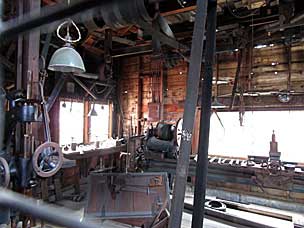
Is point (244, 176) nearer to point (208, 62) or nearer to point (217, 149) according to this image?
point (217, 149)

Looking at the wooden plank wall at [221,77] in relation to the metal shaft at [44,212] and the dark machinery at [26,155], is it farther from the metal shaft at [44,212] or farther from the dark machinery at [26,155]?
the metal shaft at [44,212]

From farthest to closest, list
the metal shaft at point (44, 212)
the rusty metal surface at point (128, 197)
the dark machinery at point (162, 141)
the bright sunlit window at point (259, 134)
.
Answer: the bright sunlit window at point (259, 134)
the dark machinery at point (162, 141)
the rusty metal surface at point (128, 197)
the metal shaft at point (44, 212)

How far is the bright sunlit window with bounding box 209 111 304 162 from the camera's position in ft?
19.5

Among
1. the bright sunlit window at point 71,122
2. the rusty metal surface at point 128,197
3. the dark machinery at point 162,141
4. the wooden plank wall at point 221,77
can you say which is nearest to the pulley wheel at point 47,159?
the rusty metal surface at point 128,197

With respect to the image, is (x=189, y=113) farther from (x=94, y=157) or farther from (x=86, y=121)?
(x=86, y=121)

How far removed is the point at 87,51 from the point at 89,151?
277cm

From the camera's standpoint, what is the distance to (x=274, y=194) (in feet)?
18.2

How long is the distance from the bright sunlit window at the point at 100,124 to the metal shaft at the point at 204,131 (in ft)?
22.2

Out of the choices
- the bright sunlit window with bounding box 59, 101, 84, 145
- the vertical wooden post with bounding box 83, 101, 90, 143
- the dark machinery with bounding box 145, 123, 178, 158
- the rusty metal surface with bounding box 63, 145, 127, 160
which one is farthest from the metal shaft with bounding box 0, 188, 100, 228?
the vertical wooden post with bounding box 83, 101, 90, 143

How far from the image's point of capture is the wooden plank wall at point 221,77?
6.06 m

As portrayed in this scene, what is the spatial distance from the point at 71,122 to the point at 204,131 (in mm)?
6277

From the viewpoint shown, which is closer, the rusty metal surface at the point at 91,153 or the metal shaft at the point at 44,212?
the metal shaft at the point at 44,212

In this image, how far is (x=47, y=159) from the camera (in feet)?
7.51

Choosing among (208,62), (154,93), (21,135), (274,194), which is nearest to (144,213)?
(21,135)
